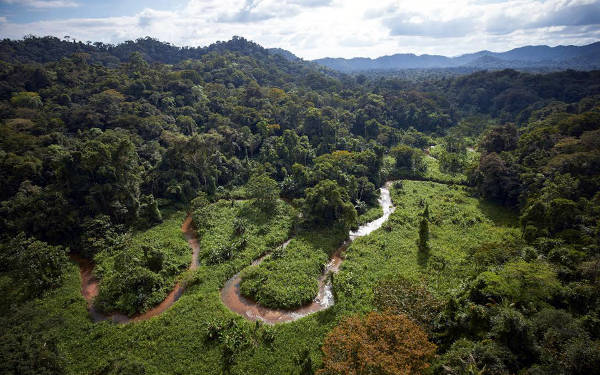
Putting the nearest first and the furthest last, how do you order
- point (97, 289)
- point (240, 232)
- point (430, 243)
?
point (97, 289), point (430, 243), point (240, 232)

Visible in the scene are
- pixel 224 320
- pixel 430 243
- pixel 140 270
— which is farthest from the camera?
pixel 430 243

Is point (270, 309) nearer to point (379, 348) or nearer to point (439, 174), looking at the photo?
point (379, 348)

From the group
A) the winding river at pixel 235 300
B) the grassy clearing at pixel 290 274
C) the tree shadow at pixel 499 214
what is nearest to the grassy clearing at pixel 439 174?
the tree shadow at pixel 499 214

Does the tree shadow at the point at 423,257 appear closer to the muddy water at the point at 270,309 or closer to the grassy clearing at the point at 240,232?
the muddy water at the point at 270,309

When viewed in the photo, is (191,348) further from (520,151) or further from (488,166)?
(520,151)

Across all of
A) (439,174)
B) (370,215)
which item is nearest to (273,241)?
(370,215)

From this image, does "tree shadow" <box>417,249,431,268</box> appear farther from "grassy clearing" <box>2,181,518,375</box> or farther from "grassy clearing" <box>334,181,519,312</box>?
"grassy clearing" <box>2,181,518,375</box>

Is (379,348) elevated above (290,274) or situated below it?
above

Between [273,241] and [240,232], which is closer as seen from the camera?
[273,241]

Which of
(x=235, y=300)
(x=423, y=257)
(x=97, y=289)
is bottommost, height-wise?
(x=423, y=257)
